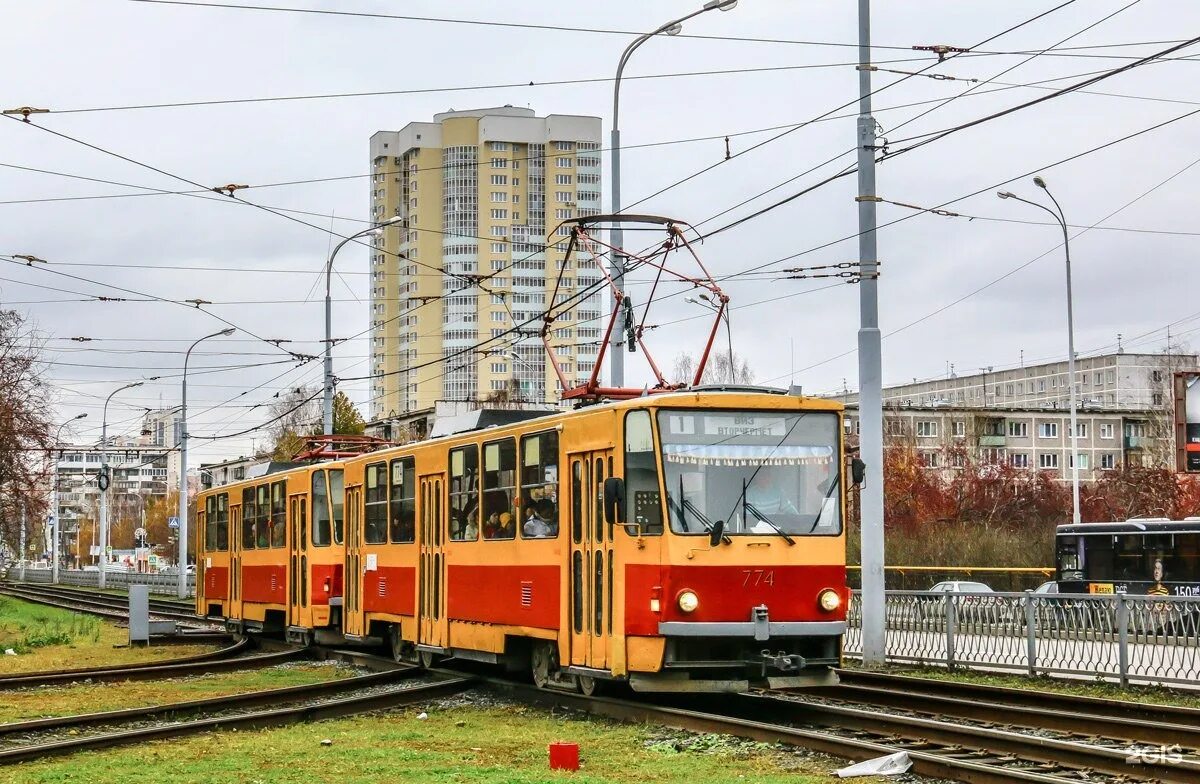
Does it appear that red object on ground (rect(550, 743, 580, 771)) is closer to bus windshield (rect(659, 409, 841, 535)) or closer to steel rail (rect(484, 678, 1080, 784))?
steel rail (rect(484, 678, 1080, 784))

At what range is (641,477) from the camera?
50.4ft

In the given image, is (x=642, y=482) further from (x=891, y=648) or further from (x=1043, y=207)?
(x=1043, y=207)

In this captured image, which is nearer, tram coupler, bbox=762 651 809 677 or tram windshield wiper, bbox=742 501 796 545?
tram coupler, bbox=762 651 809 677

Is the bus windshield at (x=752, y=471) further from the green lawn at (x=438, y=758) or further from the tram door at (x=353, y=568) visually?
the tram door at (x=353, y=568)

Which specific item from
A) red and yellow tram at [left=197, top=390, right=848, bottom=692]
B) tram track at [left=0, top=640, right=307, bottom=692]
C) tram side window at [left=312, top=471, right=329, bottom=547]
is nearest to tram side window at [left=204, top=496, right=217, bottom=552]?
tram track at [left=0, top=640, right=307, bottom=692]

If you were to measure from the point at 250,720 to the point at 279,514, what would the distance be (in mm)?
13536

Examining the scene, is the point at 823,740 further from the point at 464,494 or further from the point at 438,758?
the point at 464,494

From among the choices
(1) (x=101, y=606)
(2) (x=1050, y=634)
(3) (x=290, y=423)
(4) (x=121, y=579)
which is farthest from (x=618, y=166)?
(3) (x=290, y=423)

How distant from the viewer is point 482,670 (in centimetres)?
2166

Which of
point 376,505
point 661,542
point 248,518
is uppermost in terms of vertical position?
point 376,505

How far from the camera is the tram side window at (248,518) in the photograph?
3086 centimetres

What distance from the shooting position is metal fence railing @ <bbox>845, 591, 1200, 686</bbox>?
19.0m

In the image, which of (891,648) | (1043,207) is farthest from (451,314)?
(891,648)

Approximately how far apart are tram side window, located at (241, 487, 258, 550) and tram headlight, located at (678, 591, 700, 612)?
56.3 feet
